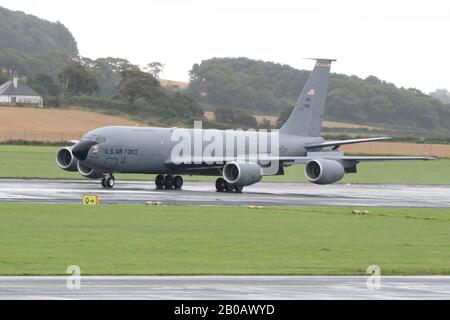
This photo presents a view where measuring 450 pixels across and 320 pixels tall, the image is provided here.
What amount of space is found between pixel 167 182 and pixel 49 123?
49693 mm

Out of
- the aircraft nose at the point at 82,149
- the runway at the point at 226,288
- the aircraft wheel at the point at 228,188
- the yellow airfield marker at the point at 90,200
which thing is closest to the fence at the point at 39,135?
the aircraft nose at the point at 82,149

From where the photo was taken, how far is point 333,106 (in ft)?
354

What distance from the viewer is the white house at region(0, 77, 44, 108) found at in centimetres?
12603

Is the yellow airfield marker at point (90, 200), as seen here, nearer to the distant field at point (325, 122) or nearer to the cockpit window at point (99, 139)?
the cockpit window at point (99, 139)

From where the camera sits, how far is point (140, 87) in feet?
374

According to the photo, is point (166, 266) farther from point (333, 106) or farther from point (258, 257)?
point (333, 106)

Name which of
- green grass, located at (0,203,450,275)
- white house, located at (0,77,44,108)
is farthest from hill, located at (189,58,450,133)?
green grass, located at (0,203,450,275)

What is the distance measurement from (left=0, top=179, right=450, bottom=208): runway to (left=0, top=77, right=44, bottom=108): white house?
60.9 m

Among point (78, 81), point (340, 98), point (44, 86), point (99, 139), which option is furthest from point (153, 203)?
point (44, 86)

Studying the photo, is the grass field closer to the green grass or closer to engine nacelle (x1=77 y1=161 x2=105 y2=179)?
engine nacelle (x1=77 y1=161 x2=105 y2=179)

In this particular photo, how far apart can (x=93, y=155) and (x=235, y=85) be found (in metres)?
59.8

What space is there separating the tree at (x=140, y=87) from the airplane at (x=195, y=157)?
4803 centimetres

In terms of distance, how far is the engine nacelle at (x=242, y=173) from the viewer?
5653cm
